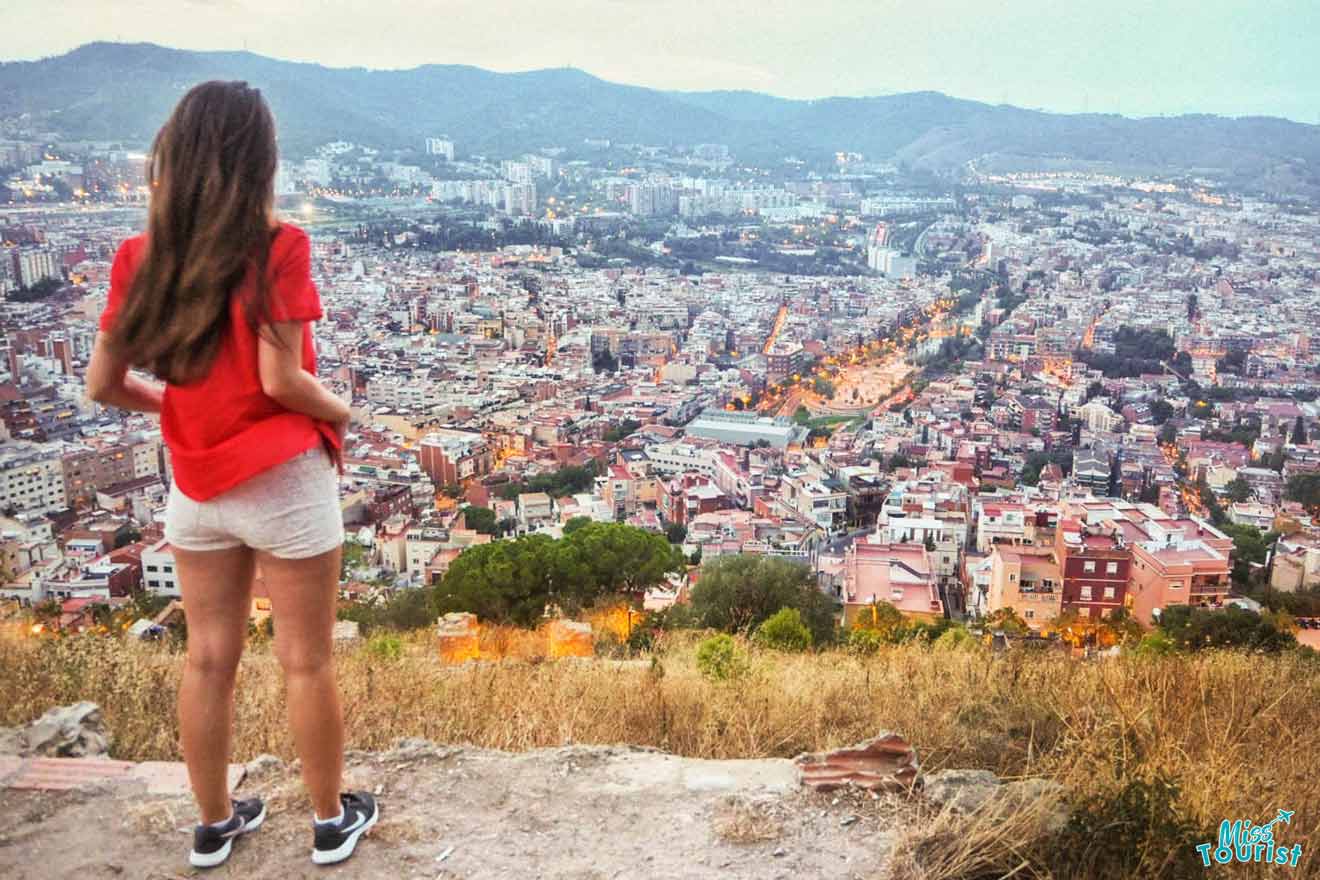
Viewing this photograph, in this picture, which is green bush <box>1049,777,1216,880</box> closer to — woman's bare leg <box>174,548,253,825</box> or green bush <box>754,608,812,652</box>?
woman's bare leg <box>174,548,253,825</box>

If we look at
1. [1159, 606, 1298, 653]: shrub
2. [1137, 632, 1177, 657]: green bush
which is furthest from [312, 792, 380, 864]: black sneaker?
[1159, 606, 1298, 653]: shrub

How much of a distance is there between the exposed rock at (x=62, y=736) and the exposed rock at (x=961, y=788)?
50.5 inches

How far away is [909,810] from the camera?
50.8 inches

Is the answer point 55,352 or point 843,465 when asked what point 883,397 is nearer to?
point 843,465

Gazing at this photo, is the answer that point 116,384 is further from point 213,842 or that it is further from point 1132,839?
point 1132,839

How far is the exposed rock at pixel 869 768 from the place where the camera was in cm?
136

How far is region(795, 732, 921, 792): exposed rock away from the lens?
136 cm

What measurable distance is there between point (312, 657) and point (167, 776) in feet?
1.61

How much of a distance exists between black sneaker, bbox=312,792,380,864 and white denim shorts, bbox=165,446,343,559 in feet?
1.21

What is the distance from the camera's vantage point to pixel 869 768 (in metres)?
1.39

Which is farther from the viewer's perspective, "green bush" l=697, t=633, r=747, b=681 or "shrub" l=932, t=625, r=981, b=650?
"shrub" l=932, t=625, r=981, b=650

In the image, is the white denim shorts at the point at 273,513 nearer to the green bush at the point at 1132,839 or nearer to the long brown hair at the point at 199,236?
the long brown hair at the point at 199,236

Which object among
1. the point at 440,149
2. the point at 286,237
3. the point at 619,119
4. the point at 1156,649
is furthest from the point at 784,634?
the point at 619,119

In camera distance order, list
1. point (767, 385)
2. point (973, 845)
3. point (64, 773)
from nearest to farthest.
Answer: point (973, 845), point (64, 773), point (767, 385)
